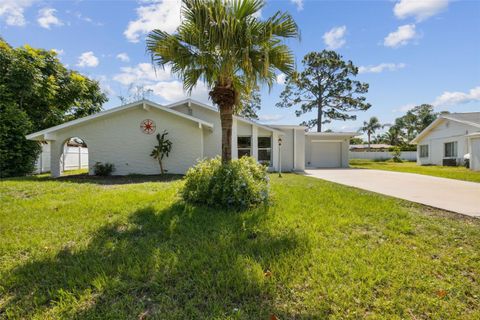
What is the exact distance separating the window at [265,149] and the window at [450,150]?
660 inches

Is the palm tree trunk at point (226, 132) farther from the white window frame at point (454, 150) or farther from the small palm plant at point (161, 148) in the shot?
the white window frame at point (454, 150)

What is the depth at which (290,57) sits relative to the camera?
664 cm

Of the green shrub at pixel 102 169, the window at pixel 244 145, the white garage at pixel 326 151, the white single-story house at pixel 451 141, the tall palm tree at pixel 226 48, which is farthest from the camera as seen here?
the white garage at pixel 326 151

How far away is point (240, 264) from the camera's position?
10.5 feet

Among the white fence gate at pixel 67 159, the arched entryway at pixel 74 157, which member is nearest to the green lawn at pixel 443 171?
the white fence gate at pixel 67 159

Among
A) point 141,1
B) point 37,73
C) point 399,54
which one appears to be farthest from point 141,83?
point 399,54

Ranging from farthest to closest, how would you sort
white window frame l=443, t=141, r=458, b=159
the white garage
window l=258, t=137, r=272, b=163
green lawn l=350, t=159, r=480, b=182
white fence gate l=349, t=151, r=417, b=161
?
white fence gate l=349, t=151, r=417, b=161 → the white garage → white window frame l=443, t=141, r=458, b=159 → window l=258, t=137, r=272, b=163 → green lawn l=350, t=159, r=480, b=182

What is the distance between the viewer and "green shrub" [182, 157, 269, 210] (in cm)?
584

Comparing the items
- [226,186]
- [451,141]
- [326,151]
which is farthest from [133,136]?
[451,141]

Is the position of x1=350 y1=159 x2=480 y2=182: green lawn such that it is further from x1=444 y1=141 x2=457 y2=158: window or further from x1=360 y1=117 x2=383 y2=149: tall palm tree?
x1=360 y1=117 x2=383 y2=149: tall palm tree

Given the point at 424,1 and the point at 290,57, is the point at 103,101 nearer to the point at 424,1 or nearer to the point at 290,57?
the point at 290,57

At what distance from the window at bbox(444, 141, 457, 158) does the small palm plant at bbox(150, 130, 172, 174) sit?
23.5 m

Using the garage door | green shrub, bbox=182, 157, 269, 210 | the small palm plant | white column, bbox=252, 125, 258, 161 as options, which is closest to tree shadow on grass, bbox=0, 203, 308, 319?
green shrub, bbox=182, 157, 269, 210

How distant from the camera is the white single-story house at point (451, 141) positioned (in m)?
17.3
